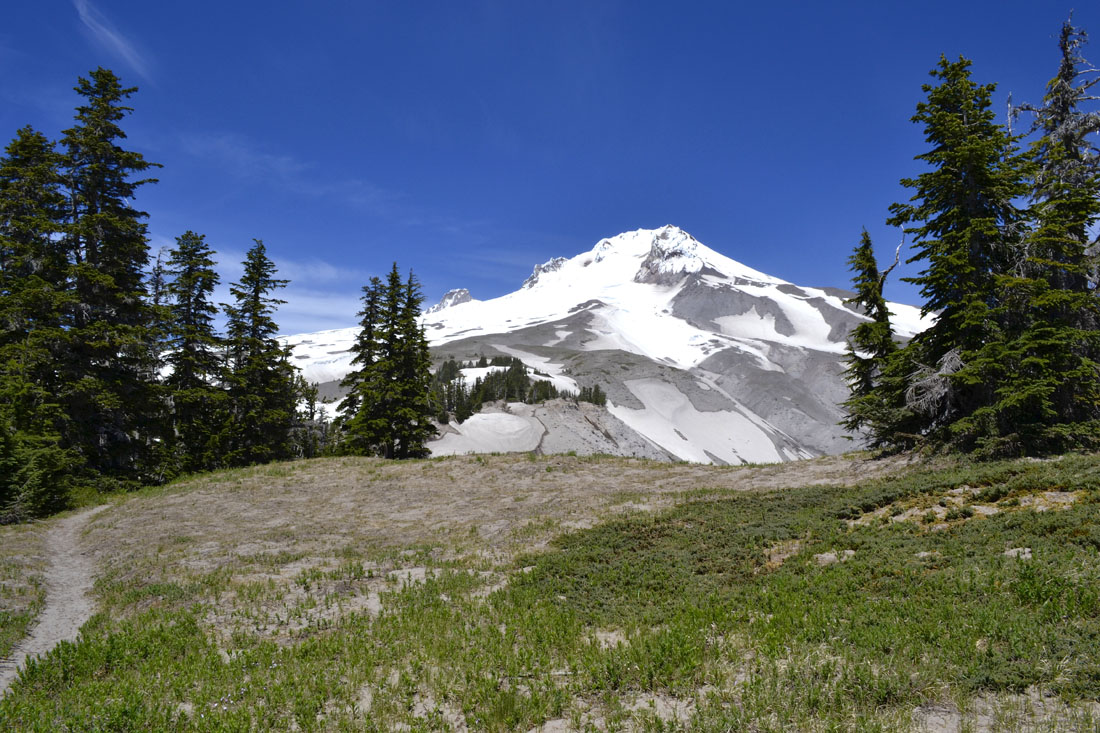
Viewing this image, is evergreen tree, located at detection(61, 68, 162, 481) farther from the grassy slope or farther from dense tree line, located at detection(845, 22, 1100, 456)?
dense tree line, located at detection(845, 22, 1100, 456)

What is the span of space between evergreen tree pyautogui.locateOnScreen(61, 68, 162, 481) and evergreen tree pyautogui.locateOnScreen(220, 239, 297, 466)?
20.8 ft

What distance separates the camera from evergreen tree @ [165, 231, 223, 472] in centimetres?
3275

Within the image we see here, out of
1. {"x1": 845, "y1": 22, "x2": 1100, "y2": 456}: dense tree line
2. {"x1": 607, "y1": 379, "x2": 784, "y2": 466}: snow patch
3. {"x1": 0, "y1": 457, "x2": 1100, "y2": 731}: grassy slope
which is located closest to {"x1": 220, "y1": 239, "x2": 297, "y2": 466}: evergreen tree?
{"x1": 0, "y1": 457, "x2": 1100, "y2": 731}: grassy slope

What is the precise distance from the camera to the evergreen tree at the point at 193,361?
32750 millimetres

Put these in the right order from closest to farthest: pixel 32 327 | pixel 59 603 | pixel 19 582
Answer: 1. pixel 59 603
2. pixel 19 582
3. pixel 32 327

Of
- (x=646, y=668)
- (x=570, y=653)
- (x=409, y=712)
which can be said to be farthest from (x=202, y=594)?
(x=646, y=668)

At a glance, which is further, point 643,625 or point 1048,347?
point 1048,347

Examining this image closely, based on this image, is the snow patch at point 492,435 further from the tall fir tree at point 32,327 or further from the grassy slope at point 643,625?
the grassy slope at point 643,625

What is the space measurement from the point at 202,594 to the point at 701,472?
2045 cm

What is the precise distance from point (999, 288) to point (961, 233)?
91.3 inches

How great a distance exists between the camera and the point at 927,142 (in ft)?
64.0

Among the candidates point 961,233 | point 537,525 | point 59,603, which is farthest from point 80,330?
point 961,233

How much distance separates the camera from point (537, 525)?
57.5 ft

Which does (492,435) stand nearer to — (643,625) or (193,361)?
(193,361)
